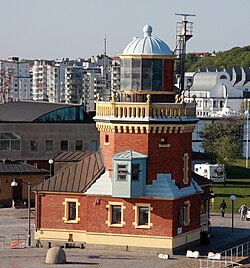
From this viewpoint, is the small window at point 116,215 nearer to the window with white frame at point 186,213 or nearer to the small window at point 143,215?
the small window at point 143,215

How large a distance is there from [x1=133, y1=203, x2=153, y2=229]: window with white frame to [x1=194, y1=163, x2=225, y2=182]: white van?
35.2 m

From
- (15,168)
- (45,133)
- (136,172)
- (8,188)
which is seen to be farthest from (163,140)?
(45,133)

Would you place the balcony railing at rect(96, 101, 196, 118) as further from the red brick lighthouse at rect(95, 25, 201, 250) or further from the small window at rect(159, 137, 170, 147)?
the small window at rect(159, 137, 170, 147)

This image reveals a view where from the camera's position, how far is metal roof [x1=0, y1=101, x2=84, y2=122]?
7312cm

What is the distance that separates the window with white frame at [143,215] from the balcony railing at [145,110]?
158 inches

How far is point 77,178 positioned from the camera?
43938 mm

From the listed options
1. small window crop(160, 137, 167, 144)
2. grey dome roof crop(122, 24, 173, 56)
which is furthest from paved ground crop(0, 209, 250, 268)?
grey dome roof crop(122, 24, 173, 56)

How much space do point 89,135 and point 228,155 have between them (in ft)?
50.3

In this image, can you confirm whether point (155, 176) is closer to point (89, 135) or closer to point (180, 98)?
point (180, 98)

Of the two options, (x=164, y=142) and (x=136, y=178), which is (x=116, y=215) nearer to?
(x=136, y=178)

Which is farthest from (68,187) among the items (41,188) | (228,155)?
(228,155)

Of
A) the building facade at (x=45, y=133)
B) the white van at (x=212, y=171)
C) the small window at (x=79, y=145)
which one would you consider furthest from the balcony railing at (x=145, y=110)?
the white van at (x=212, y=171)

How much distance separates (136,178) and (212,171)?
119ft

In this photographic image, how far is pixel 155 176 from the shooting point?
4197 centimetres
